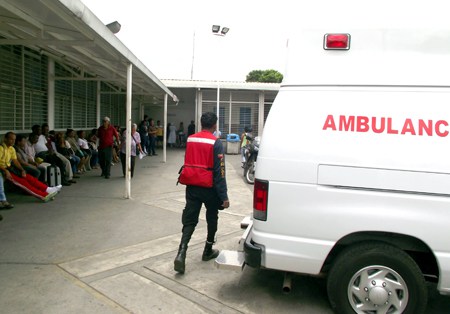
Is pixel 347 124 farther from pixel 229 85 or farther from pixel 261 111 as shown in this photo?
pixel 261 111

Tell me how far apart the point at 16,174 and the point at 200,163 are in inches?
188

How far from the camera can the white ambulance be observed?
312 cm

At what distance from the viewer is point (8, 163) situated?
6980 millimetres

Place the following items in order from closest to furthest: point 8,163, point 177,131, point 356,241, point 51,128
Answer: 1. point 356,241
2. point 8,163
3. point 51,128
4. point 177,131

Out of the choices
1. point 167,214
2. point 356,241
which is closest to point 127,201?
point 167,214

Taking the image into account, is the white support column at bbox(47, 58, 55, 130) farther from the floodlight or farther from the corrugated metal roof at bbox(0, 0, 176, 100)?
the floodlight

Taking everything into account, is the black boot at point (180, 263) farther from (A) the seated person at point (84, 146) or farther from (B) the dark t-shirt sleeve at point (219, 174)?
(A) the seated person at point (84, 146)

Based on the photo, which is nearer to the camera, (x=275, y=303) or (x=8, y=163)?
(x=275, y=303)

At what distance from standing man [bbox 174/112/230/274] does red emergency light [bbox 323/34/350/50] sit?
1526 millimetres

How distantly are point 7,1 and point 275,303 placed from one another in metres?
5.22

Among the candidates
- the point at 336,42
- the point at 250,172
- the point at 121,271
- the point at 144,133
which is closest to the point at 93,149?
the point at 250,172

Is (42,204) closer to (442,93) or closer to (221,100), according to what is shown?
(442,93)

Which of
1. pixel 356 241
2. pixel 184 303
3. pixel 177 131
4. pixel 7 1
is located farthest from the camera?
pixel 177 131

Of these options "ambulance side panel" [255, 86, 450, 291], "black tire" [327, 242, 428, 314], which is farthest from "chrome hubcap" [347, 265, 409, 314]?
"ambulance side panel" [255, 86, 450, 291]
